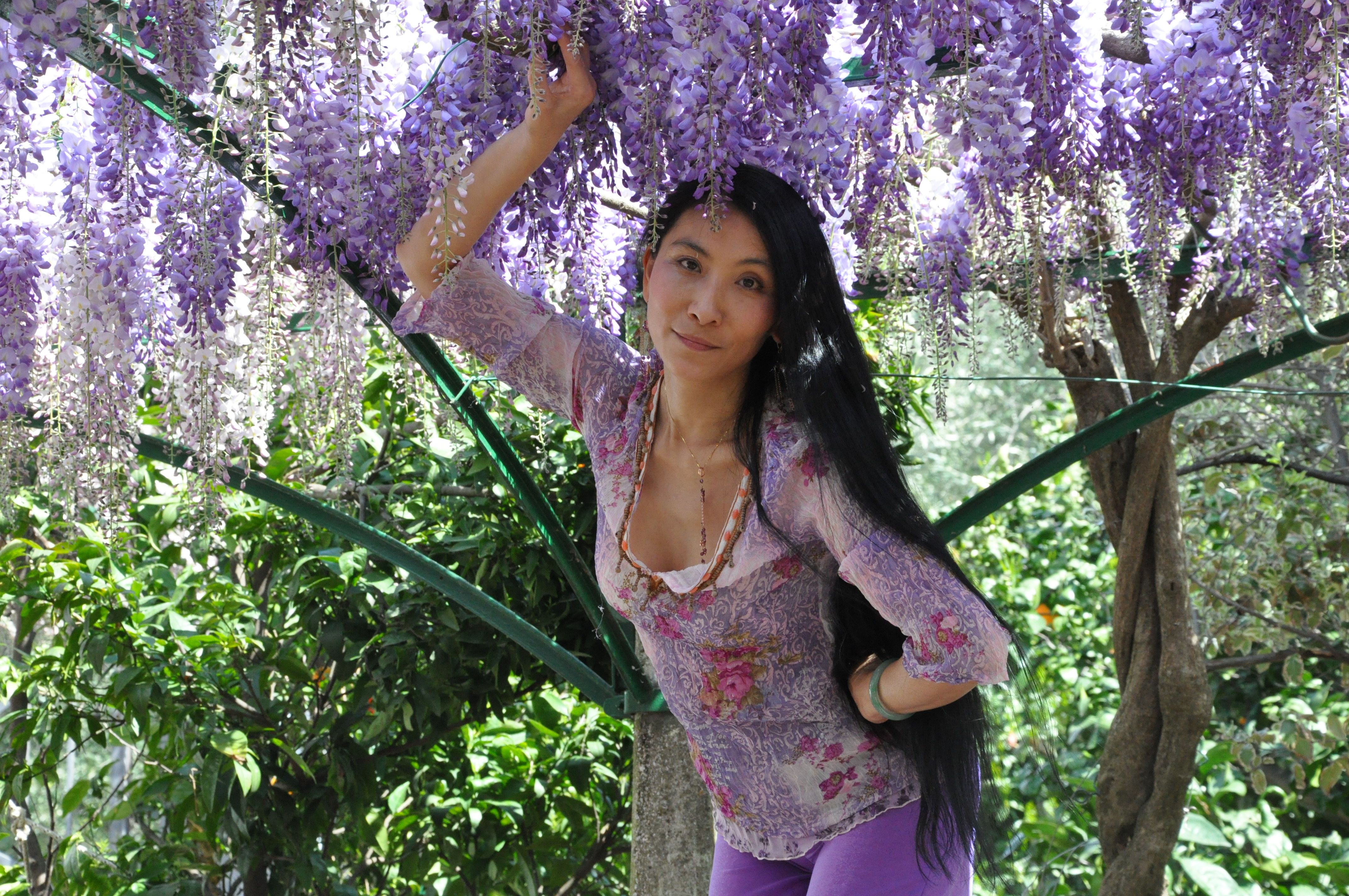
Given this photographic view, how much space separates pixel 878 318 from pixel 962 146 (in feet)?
4.35

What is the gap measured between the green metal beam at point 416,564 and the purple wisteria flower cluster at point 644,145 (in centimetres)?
10

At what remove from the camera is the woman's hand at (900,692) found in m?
1.25

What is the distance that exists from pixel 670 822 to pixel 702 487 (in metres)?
0.71

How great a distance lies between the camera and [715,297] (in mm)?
1310

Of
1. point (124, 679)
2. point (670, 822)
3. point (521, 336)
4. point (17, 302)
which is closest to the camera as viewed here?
point (521, 336)

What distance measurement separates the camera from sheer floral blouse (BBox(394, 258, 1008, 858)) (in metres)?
1.23

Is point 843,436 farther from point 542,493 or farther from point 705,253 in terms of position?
point 542,493

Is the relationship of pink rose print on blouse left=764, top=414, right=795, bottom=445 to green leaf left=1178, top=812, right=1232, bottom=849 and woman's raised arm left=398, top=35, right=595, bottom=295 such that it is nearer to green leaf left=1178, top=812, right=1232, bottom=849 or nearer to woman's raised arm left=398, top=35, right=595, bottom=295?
woman's raised arm left=398, top=35, right=595, bottom=295

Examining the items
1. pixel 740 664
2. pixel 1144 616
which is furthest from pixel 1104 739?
pixel 740 664

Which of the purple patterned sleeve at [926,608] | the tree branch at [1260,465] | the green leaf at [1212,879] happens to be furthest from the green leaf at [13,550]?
the green leaf at [1212,879]

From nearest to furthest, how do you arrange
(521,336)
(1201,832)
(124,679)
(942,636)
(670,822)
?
(942,636)
(521,336)
(670,822)
(124,679)
(1201,832)

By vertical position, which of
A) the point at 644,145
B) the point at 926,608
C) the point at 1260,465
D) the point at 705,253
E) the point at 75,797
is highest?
Result: the point at 1260,465

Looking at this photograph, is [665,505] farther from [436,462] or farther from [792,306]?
[436,462]

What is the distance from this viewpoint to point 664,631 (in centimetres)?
137
